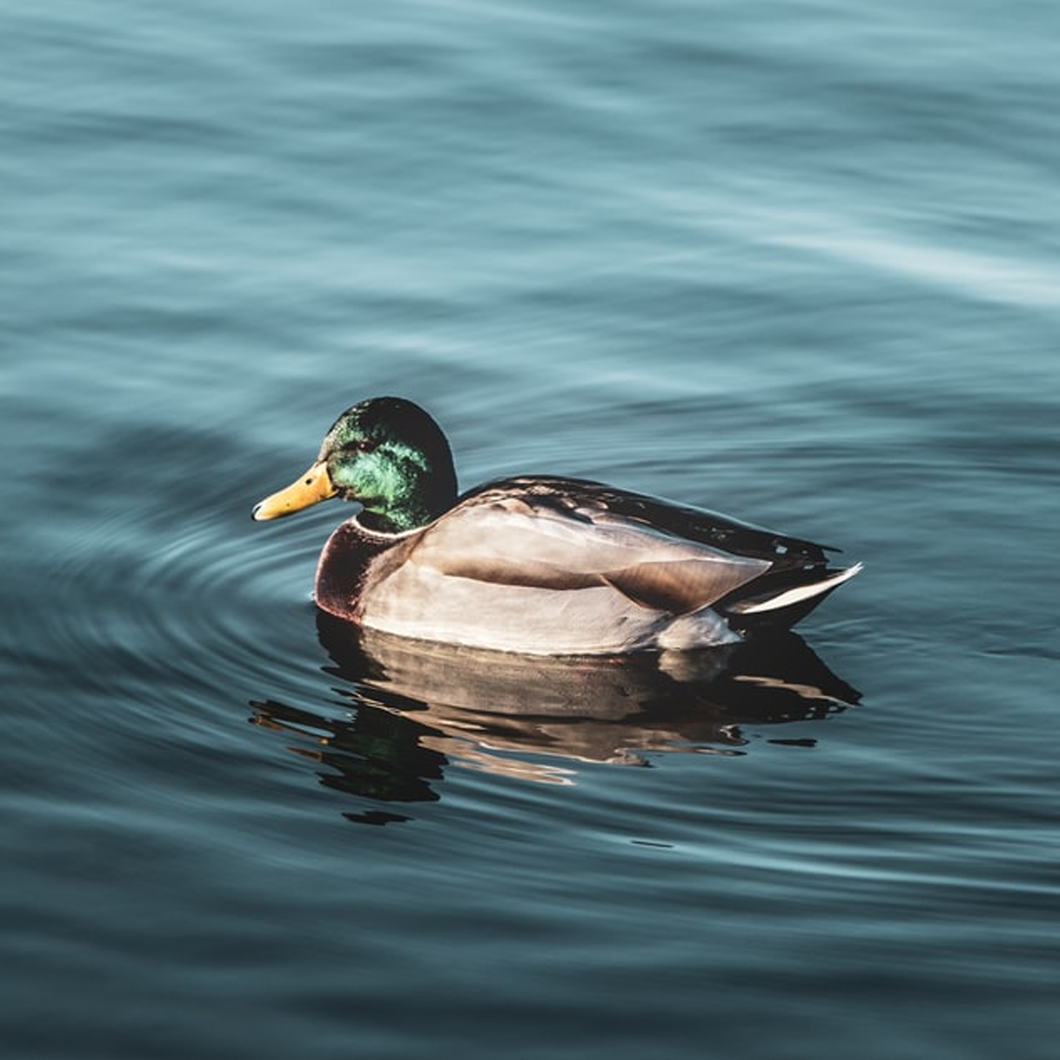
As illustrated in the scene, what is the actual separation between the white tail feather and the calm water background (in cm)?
26

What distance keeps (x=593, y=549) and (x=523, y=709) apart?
0.80m

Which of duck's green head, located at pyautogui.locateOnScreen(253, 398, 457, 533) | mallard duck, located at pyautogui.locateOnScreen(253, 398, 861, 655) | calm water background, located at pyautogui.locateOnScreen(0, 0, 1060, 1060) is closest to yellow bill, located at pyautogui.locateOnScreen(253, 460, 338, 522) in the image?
duck's green head, located at pyautogui.locateOnScreen(253, 398, 457, 533)

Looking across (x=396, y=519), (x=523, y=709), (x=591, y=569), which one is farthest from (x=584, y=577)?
(x=396, y=519)

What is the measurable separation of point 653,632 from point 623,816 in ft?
5.60

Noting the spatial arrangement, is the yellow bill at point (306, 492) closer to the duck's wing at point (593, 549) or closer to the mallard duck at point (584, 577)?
the mallard duck at point (584, 577)

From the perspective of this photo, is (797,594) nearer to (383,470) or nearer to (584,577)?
(584,577)

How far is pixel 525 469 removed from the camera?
36.6 ft

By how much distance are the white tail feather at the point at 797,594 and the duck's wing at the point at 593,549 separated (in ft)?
0.35

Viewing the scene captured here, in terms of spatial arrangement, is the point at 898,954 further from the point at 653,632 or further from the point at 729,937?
the point at 653,632

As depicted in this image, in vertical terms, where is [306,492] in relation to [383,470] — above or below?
below

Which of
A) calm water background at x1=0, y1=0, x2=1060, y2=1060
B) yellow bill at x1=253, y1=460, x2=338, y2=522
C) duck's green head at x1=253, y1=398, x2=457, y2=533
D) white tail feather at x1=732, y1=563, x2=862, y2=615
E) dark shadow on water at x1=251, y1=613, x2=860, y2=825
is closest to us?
calm water background at x1=0, y1=0, x2=1060, y2=1060

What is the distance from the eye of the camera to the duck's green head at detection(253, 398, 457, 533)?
10.1 m

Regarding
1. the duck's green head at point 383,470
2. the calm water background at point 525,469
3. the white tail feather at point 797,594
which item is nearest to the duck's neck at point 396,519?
the duck's green head at point 383,470

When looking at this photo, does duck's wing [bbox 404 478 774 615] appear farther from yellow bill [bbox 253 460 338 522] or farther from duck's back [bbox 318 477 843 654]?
yellow bill [bbox 253 460 338 522]
